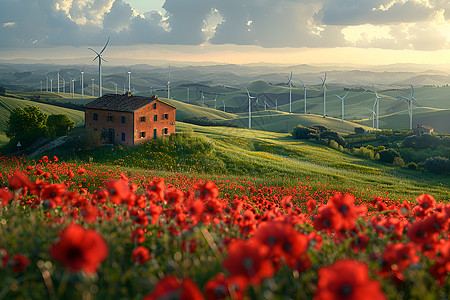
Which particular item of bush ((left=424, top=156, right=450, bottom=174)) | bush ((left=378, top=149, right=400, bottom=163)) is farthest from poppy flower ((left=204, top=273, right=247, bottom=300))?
bush ((left=378, top=149, right=400, bottom=163))

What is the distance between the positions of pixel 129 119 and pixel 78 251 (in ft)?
167

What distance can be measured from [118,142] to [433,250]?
51656 millimetres

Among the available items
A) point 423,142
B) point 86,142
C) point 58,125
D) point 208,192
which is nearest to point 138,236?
point 208,192

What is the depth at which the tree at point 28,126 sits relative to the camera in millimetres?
61062

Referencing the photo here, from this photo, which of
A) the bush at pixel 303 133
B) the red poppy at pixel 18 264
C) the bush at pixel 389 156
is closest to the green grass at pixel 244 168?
the bush at pixel 389 156

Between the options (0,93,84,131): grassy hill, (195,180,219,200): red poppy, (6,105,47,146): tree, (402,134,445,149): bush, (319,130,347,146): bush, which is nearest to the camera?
(195,180,219,200): red poppy

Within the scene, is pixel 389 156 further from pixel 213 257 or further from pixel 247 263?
pixel 247 263

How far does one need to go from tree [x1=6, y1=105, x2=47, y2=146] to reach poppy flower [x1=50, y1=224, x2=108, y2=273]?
209ft

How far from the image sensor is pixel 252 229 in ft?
19.2

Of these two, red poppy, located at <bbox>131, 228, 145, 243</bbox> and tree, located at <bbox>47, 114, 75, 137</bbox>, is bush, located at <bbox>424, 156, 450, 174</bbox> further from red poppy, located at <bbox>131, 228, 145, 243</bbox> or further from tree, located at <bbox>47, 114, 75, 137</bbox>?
red poppy, located at <bbox>131, 228, 145, 243</bbox>

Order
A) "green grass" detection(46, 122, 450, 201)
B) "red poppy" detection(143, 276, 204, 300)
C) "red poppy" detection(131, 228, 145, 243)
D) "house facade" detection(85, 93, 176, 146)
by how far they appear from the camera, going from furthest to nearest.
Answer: "house facade" detection(85, 93, 176, 146) → "green grass" detection(46, 122, 450, 201) → "red poppy" detection(131, 228, 145, 243) → "red poppy" detection(143, 276, 204, 300)

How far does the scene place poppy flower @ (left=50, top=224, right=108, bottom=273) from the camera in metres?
3.12

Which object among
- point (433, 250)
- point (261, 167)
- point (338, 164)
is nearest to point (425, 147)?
point (338, 164)

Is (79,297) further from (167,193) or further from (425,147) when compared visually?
(425,147)
